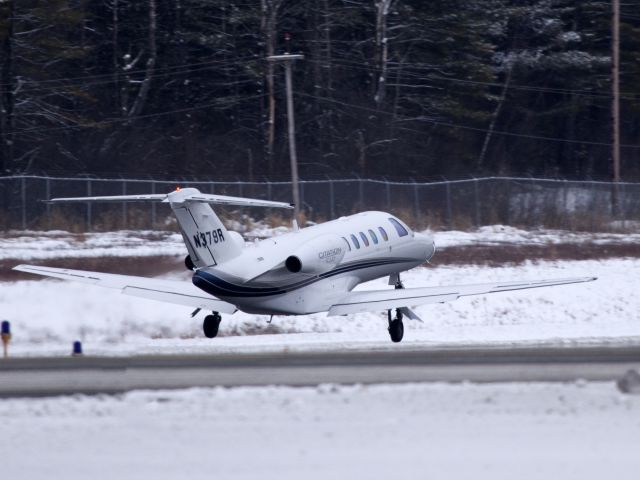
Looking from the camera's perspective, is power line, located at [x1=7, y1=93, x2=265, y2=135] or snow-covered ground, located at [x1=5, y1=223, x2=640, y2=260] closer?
snow-covered ground, located at [x1=5, y1=223, x2=640, y2=260]

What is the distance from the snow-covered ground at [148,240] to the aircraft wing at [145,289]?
10.5m

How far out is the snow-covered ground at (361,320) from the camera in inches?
910

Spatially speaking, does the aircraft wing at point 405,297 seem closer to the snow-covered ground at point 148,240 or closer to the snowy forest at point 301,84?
the snow-covered ground at point 148,240

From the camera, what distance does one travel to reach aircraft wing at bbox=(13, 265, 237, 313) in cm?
2308

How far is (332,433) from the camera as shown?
12.1 metres

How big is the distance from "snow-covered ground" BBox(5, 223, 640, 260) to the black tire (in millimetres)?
11114

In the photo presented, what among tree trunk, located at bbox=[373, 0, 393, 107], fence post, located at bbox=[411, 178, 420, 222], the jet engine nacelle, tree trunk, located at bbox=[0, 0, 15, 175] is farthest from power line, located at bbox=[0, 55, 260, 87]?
the jet engine nacelle

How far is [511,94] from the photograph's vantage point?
5753 cm

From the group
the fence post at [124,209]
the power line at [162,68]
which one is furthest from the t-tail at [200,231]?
the power line at [162,68]

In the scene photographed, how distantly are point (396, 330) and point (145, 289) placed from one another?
553 centimetres

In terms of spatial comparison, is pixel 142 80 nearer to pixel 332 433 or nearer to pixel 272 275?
pixel 272 275

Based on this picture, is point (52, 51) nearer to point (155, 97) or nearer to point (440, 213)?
point (155, 97)

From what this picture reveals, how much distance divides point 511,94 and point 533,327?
3138cm

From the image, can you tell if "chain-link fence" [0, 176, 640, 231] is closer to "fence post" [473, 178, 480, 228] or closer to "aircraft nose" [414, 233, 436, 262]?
"fence post" [473, 178, 480, 228]
